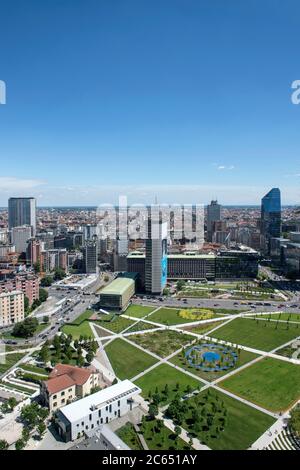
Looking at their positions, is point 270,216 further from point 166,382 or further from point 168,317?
point 166,382

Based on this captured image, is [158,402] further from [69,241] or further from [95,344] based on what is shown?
[69,241]

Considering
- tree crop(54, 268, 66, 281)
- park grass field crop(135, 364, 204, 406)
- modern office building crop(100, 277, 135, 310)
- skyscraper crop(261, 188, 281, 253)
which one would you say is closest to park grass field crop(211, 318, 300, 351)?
park grass field crop(135, 364, 204, 406)

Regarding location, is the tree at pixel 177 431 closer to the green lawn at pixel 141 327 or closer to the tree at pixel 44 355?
the tree at pixel 44 355

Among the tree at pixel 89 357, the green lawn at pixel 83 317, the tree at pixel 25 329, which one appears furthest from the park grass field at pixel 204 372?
the tree at pixel 25 329

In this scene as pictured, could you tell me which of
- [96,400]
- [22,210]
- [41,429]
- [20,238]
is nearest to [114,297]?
[96,400]

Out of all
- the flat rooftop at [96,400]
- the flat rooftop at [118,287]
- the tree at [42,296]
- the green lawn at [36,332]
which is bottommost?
the green lawn at [36,332]

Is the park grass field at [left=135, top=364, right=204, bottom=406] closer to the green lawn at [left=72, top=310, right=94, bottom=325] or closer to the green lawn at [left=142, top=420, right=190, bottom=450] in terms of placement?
the green lawn at [left=142, top=420, right=190, bottom=450]

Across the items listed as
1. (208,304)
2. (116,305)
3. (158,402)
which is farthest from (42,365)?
(208,304)
